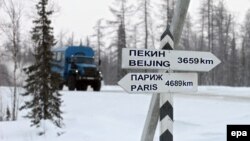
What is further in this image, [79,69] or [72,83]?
[72,83]

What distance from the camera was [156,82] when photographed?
7039 millimetres

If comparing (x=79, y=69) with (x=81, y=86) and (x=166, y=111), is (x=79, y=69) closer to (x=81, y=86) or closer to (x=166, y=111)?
(x=81, y=86)

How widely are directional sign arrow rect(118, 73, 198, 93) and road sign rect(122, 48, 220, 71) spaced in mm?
121

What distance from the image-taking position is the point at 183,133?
46.6ft

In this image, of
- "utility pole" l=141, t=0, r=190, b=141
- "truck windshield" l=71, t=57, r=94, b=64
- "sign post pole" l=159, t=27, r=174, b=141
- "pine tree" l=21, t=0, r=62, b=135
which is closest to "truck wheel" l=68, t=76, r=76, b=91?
"truck windshield" l=71, t=57, r=94, b=64

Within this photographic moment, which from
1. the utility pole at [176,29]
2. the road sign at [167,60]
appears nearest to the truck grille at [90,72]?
the utility pole at [176,29]

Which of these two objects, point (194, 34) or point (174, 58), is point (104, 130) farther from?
point (194, 34)

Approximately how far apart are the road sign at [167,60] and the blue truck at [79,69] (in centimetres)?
2331

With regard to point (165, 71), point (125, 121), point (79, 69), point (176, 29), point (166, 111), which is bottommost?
point (125, 121)

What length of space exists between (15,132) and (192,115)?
246 inches

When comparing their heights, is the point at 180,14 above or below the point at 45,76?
above

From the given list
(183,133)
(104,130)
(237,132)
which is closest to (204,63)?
(237,132)

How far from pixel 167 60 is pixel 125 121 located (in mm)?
10009

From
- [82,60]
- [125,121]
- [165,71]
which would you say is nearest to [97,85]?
[82,60]
